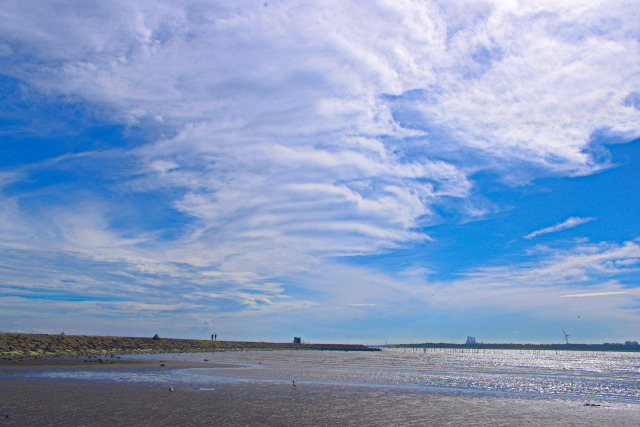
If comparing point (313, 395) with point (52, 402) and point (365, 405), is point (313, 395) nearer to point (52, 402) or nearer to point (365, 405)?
point (365, 405)

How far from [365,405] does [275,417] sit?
7418 mm

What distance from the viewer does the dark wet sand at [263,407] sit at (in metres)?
20.8

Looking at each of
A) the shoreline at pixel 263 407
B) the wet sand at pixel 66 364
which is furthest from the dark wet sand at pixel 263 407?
the wet sand at pixel 66 364

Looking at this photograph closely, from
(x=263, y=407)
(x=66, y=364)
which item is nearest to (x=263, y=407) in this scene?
(x=263, y=407)

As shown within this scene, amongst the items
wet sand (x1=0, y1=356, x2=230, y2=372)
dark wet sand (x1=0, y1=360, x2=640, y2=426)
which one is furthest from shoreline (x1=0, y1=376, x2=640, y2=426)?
wet sand (x1=0, y1=356, x2=230, y2=372)

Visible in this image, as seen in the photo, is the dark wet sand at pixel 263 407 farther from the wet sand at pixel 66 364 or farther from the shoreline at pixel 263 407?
the wet sand at pixel 66 364

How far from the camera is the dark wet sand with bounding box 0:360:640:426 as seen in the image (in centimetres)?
2075

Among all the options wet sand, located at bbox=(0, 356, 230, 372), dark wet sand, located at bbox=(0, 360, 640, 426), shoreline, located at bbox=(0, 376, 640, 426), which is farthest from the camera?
wet sand, located at bbox=(0, 356, 230, 372)

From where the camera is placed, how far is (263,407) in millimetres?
24578

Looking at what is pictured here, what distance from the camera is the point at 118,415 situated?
21062 mm

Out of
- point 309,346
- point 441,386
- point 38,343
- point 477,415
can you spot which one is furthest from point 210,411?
point 309,346

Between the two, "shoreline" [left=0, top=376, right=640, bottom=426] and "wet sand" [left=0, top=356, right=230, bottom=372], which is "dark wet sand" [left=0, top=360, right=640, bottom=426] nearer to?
"shoreline" [left=0, top=376, right=640, bottom=426]

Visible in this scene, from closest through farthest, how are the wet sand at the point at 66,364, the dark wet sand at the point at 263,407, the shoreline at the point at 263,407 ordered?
the dark wet sand at the point at 263,407
the shoreline at the point at 263,407
the wet sand at the point at 66,364

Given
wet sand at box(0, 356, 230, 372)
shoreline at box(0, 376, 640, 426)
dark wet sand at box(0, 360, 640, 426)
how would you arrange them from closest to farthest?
1. dark wet sand at box(0, 360, 640, 426)
2. shoreline at box(0, 376, 640, 426)
3. wet sand at box(0, 356, 230, 372)
